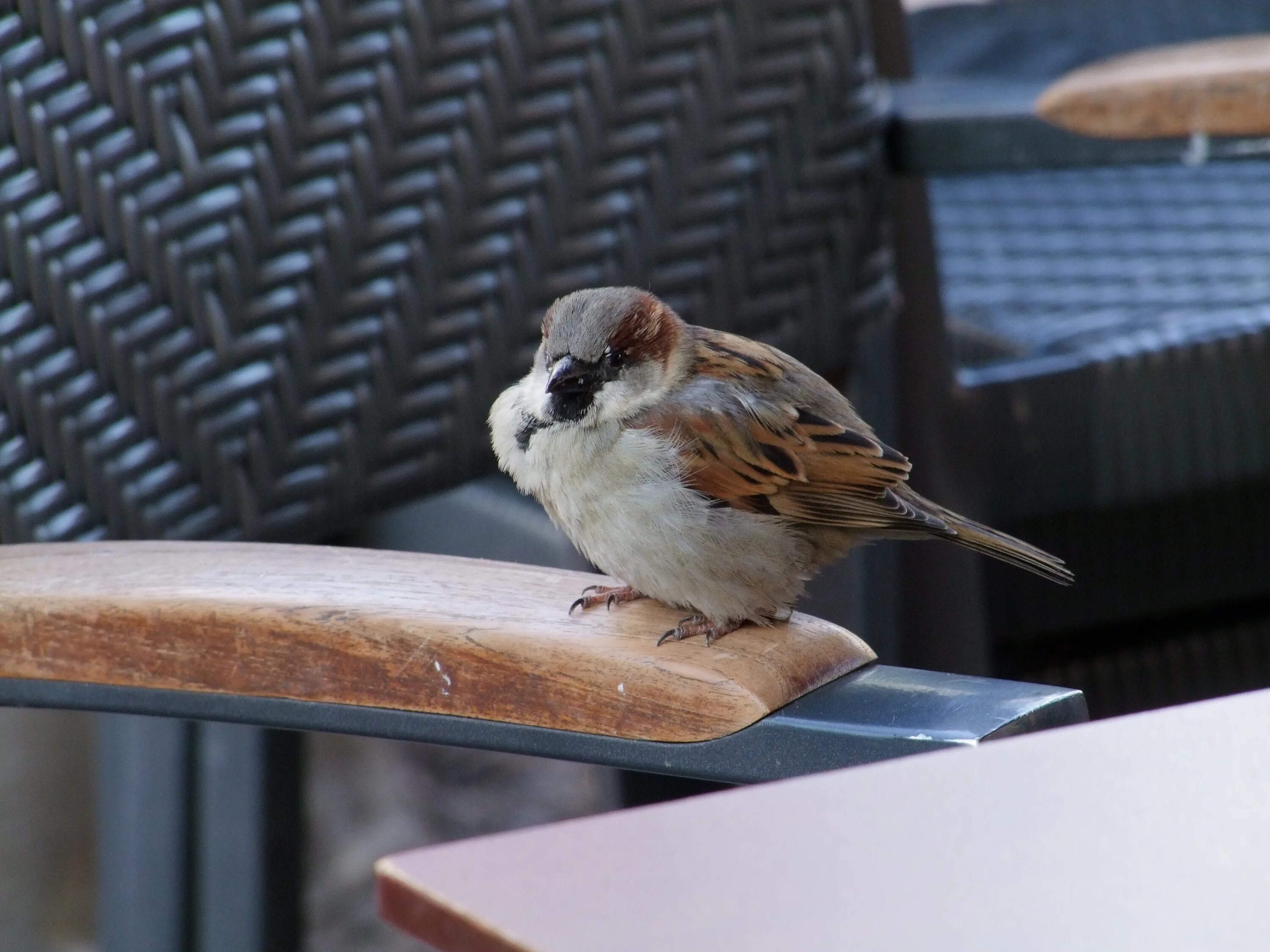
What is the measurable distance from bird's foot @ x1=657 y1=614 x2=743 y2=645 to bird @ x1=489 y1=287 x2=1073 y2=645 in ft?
0.32

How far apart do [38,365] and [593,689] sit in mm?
684

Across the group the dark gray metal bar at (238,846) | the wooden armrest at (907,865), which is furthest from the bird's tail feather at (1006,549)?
the wooden armrest at (907,865)

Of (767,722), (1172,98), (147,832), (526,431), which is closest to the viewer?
(767,722)

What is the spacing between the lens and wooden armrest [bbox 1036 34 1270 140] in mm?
1596

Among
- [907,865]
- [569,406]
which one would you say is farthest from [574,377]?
[907,865]

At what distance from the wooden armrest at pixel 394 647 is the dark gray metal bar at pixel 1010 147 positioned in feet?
2.92

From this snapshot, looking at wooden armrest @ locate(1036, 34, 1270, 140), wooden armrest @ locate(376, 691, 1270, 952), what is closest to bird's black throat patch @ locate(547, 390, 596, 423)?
wooden armrest @ locate(1036, 34, 1270, 140)

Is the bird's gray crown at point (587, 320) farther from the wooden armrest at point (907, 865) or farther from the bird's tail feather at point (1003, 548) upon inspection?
the wooden armrest at point (907, 865)

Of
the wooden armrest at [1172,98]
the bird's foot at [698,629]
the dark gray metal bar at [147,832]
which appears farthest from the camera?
the wooden armrest at [1172,98]

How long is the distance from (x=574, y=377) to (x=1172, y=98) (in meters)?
0.72

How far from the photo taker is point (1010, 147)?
1728 millimetres

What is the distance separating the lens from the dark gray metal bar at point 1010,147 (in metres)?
1.68

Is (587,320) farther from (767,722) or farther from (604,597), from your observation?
(767,722)

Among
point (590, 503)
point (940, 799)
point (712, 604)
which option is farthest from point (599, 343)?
point (940, 799)
